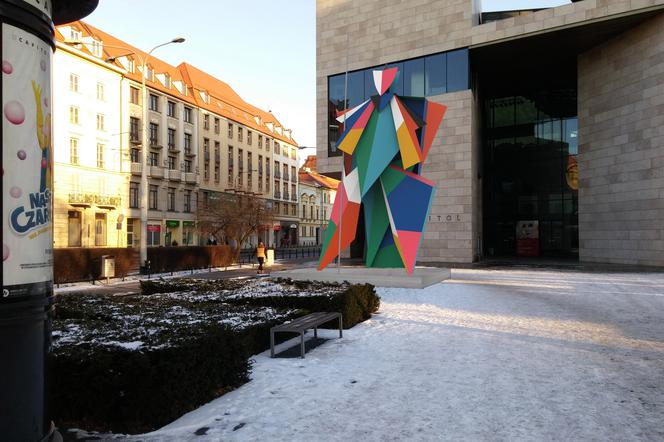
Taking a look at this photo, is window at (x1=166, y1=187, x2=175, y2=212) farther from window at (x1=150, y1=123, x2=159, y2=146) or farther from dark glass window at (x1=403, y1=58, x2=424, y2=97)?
dark glass window at (x1=403, y1=58, x2=424, y2=97)

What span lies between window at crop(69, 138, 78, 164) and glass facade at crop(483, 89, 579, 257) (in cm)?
3586

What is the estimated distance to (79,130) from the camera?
42250 millimetres

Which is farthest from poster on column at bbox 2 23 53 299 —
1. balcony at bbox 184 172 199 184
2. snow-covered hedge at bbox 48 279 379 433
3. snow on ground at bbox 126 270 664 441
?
balcony at bbox 184 172 199 184

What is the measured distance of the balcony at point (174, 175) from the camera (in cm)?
5181

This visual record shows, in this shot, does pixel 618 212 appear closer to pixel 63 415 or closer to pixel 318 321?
pixel 318 321

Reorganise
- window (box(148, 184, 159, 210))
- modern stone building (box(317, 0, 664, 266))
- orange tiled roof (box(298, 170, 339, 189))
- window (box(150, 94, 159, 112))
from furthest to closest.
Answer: orange tiled roof (box(298, 170, 339, 189)), window (box(150, 94, 159, 112)), window (box(148, 184, 159, 210)), modern stone building (box(317, 0, 664, 266))

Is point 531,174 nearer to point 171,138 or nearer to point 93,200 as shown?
point 171,138

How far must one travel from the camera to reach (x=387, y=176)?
1989cm

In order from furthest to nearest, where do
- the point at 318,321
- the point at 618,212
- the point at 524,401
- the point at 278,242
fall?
the point at 278,242 < the point at 618,212 < the point at 318,321 < the point at 524,401

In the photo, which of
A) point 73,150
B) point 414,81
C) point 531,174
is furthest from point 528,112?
point 73,150

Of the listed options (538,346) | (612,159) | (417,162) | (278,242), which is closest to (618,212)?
(612,159)

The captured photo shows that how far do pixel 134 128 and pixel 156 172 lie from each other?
490cm

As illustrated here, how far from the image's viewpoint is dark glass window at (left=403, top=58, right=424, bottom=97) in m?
34.1

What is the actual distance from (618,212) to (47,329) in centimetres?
3308
